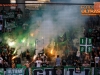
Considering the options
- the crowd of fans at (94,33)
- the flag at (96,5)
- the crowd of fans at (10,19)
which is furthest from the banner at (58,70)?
the flag at (96,5)

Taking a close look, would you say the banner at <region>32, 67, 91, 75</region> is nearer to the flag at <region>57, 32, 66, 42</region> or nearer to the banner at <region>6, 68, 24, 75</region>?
the banner at <region>6, 68, 24, 75</region>

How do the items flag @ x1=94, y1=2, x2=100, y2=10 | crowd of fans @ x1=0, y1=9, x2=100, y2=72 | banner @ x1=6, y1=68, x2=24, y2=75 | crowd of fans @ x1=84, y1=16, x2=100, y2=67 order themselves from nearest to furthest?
banner @ x1=6, y1=68, x2=24, y2=75 → flag @ x1=94, y1=2, x2=100, y2=10 → crowd of fans @ x1=0, y1=9, x2=100, y2=72 → crowd of fans @ x1=84, y1=16, x2=100, y2=67

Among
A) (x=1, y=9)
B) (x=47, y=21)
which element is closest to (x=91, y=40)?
(x=47, y=21)

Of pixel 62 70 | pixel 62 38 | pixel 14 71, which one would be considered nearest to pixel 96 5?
pixel 62 38

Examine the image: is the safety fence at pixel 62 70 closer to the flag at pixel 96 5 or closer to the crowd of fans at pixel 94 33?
the crowd of fans at pixel 94 33

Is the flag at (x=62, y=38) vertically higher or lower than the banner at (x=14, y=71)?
higher

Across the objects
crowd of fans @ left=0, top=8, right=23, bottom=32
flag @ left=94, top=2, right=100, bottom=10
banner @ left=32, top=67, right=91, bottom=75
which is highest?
flag @ left=94, top=2, right=100, bottom=10

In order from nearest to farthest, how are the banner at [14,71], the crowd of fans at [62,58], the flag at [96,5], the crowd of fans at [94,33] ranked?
the banner at [14,71] → the flag at [96,5] → the crowd of fans at [62,58] → the crowd of fans at [94,33]

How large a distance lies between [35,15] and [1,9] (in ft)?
5.76

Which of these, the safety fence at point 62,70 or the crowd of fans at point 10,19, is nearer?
the safety fence at point 62,70

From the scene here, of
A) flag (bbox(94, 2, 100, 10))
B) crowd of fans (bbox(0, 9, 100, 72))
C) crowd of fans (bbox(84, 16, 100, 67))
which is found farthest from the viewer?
crowd of fans (bbox(84, 16, 100, 67))

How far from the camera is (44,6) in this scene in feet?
48.2

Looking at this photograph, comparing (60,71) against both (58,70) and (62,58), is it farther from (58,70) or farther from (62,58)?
(62,58)

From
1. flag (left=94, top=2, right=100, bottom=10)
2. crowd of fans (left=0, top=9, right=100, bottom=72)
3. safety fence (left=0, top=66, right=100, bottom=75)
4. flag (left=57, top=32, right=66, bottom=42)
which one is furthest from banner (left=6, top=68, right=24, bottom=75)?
flag (left=94, top=2, right=100, bottom=10)
